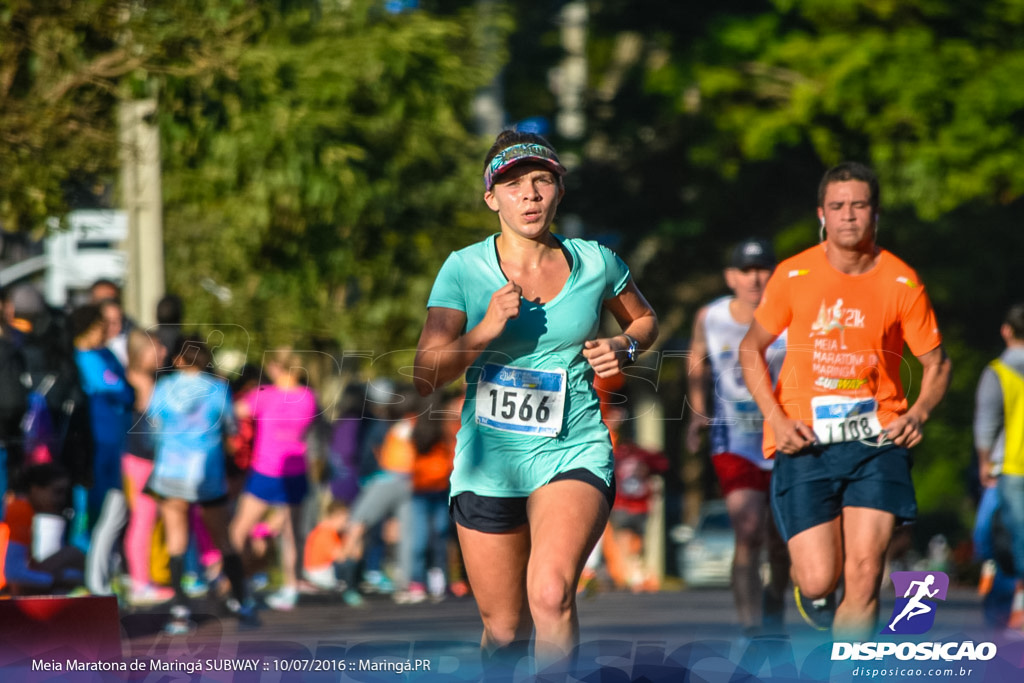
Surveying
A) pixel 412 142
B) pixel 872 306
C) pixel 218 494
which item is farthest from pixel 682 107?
pixel 872 306

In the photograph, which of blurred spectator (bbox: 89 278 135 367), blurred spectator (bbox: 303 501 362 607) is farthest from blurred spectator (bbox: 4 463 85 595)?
blurred spectator (bbox: 303 501 362 607)

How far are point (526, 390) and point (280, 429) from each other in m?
7.35

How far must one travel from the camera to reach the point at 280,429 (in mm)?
13086

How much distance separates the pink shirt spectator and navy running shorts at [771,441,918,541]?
6405 millimetres

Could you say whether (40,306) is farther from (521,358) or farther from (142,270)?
(521,358)

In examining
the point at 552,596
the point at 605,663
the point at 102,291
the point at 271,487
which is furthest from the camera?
the point at 271,487

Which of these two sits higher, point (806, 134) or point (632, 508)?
point (806, 134)

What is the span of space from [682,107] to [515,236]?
16.9 meters

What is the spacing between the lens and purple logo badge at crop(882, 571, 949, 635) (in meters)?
7.09

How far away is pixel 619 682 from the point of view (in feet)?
19.2

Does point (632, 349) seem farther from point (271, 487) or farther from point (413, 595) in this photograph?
point (413, 595)

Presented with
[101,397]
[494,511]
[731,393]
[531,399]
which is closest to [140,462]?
[101,397]

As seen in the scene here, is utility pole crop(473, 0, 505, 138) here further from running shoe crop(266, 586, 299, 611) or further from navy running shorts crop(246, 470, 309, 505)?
navy running shorts crop(246, 470, 309, 505)

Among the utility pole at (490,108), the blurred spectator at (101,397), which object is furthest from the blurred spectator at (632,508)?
the utility pole at (490,108)
